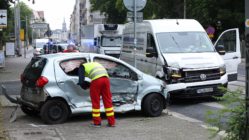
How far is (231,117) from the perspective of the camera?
205 inches

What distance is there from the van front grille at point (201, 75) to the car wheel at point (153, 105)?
1.88 meters

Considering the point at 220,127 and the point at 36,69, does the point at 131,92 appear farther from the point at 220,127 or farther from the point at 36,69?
the point at 220,127

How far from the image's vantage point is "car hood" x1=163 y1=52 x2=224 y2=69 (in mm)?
12555

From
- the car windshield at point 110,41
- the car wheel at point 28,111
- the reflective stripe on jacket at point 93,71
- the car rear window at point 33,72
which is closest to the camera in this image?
the reflective stripe on jacket at point 93,71

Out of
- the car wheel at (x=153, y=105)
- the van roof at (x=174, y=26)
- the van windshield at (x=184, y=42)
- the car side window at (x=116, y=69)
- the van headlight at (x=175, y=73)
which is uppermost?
the van roof at (x=174, y=26)

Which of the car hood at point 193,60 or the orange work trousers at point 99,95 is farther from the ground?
the car hood at point 193,60

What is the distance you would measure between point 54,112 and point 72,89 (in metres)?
0.62

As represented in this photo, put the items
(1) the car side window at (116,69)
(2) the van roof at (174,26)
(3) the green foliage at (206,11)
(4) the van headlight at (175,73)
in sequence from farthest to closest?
(3) the green foliage at (206,11)
(2) the van roof at (174,26)
(4) the van headlight at (175,73)
(1) the car side window at (116,69)

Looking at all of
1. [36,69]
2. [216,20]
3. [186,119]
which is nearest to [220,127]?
[186,119]

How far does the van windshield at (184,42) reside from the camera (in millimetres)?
13452

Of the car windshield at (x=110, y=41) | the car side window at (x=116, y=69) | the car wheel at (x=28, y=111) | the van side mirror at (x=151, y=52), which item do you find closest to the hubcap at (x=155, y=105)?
the car side window at (x=116, y=69)

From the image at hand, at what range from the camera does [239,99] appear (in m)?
5.24

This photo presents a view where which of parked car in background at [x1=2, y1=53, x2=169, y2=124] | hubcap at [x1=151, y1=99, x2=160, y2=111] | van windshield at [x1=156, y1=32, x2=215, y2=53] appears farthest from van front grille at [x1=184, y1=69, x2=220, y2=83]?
hubcap at [x1=151, y1=99, x2=160, y2=111]

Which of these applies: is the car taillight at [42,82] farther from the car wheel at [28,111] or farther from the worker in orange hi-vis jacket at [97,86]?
the car wheel at [28,111]
